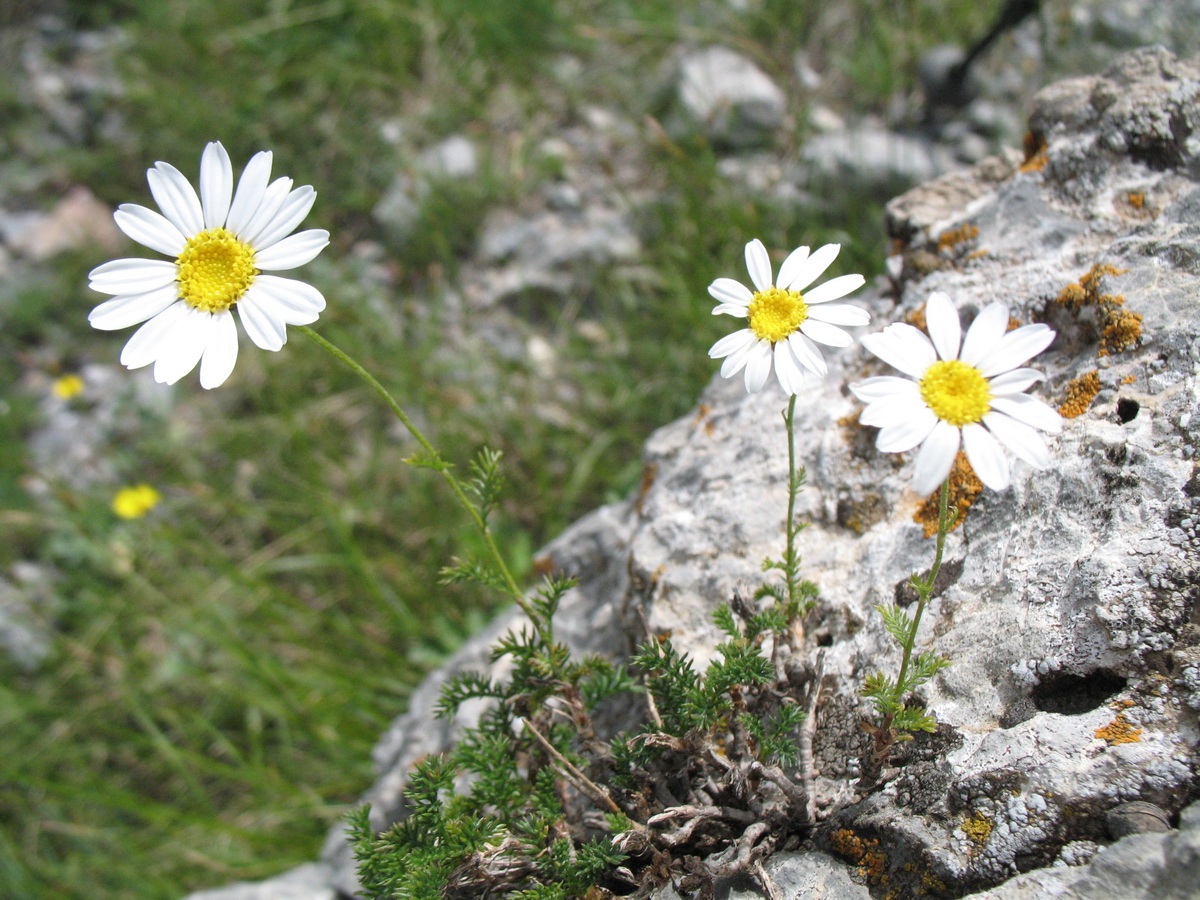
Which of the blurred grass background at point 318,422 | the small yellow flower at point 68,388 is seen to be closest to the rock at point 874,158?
the blurred grass background at point 318,422

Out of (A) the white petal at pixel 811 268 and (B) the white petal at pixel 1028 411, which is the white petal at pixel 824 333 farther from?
(B) the white petal at pixel 1028 411

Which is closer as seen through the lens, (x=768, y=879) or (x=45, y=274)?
(x=768, y=879)

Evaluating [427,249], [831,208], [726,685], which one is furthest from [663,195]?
[726,685]

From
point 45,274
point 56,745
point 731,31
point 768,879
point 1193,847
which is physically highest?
point 45,274

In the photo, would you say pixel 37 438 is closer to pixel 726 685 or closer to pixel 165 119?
pixel 165 119

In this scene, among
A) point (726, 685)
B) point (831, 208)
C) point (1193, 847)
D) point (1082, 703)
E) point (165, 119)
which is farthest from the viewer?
point (165, 119)
